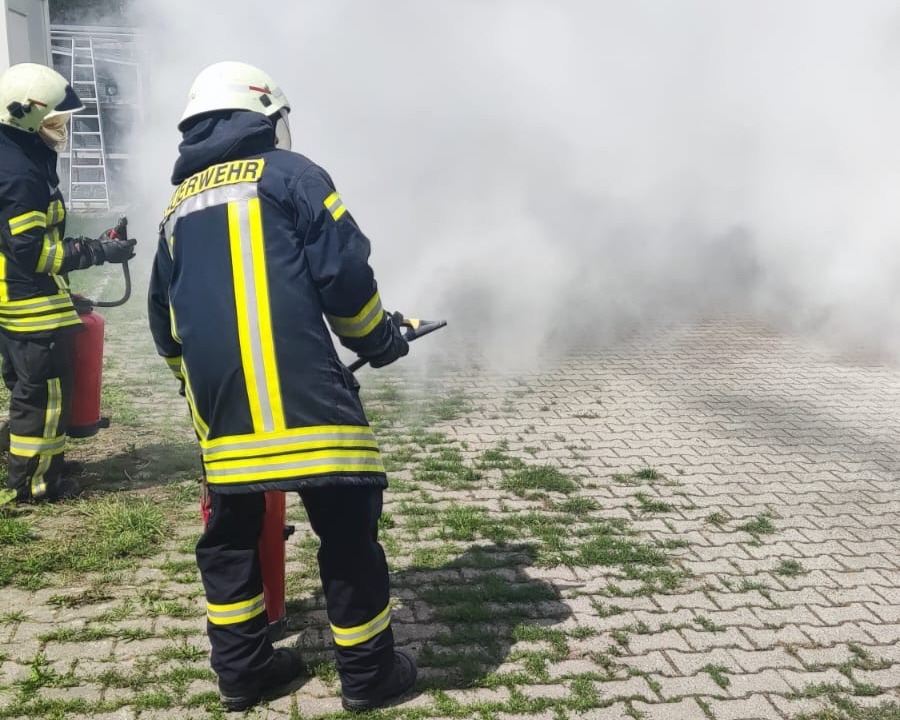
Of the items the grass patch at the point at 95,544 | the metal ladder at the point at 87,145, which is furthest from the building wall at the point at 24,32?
the grass patch at the point at 95,544

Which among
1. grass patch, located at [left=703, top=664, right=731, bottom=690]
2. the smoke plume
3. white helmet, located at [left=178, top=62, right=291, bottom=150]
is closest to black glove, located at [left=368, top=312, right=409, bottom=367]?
white helmet, located at [left=178, top=62, right=291, bottom=150]

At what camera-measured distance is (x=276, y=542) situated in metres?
3.22

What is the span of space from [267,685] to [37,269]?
236cm

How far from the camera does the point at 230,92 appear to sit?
111 inches

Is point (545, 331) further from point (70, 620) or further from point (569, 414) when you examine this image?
point (70, 620)

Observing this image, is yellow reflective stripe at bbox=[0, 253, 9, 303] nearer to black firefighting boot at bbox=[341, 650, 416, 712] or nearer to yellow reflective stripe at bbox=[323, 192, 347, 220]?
yellow reflective stripe at bbox=[323, 192, 347, 220]

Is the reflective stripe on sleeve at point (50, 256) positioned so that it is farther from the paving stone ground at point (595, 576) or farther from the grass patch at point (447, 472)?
the grass patch at point (447, 472)

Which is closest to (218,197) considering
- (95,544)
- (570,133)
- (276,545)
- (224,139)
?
(224,139)

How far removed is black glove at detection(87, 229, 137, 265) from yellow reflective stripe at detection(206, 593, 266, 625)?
223 centimetres

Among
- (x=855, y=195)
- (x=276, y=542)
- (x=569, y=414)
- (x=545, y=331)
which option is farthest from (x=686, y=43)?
(x=276, y=542)

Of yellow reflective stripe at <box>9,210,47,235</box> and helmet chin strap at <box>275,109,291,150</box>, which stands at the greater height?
helmet chin strap at <box>275,109,291,150</box>

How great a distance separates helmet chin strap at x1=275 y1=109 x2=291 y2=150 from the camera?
2.97 m

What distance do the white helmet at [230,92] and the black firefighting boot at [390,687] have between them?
1.82 meters

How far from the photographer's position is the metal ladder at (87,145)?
1648 centimetres
